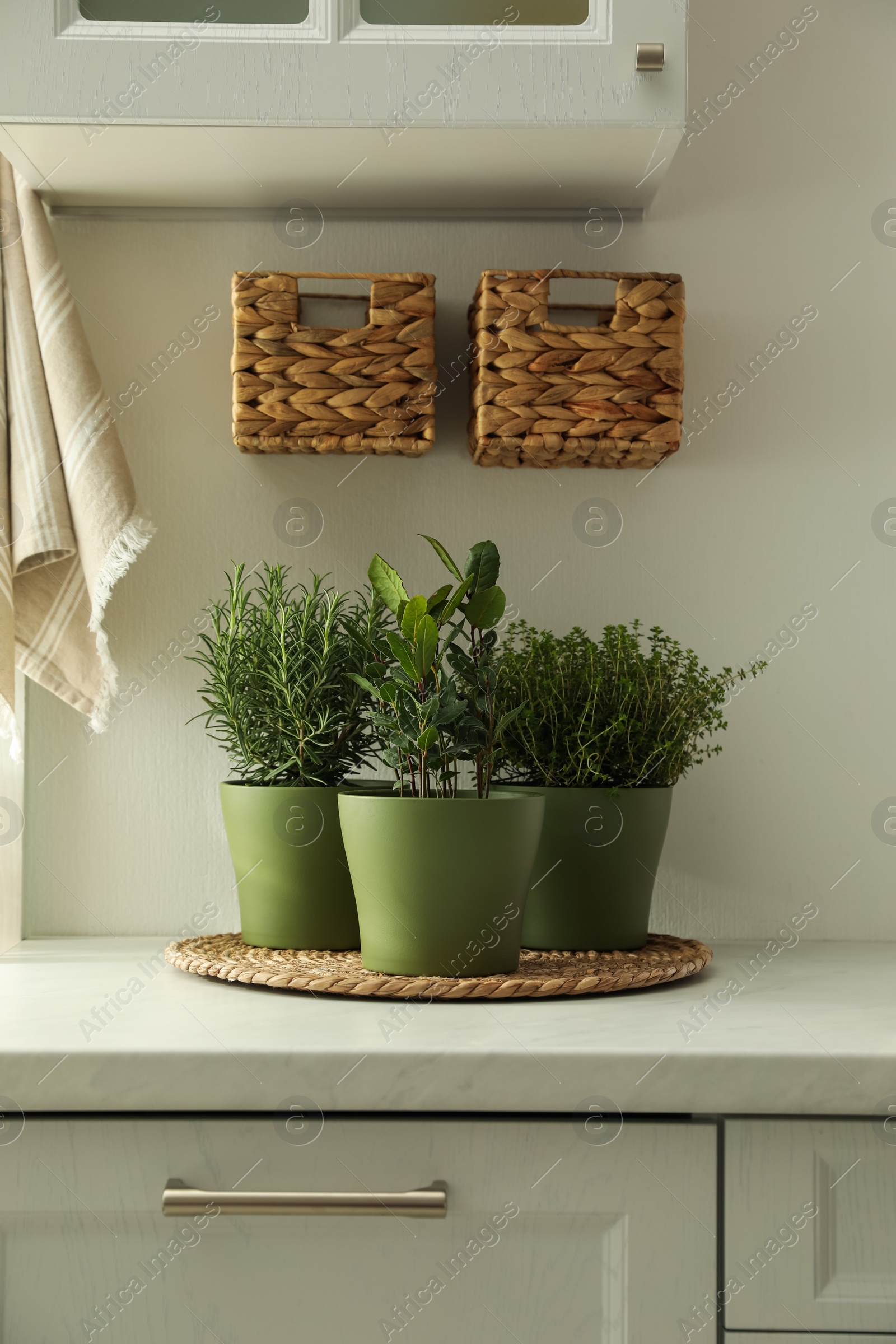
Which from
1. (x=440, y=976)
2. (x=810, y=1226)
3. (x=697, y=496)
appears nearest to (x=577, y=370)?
(x=697, y=496)

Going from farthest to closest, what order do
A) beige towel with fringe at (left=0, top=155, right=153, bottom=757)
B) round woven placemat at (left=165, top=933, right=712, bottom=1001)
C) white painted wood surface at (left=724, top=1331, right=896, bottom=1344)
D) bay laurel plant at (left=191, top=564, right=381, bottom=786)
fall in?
beige towel with fringe at (left=0, top=155, right=153, bottom=757) → bay laurel plant at (left=191, top=564, right=381, bottom=786) → round woven placemat at (left=165, top=933, right=712, bottom=1001) → white painted wood surface at (left=724, top=1331, right=896, bottom=1344)

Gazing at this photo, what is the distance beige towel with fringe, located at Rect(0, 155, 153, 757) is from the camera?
3.26 feet

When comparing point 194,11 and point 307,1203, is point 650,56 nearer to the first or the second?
point 194,11

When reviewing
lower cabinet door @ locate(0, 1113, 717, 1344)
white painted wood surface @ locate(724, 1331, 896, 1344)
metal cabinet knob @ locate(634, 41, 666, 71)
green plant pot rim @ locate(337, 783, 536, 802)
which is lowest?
white painted wood surface @ locate(724, 1331, 896, 1344)

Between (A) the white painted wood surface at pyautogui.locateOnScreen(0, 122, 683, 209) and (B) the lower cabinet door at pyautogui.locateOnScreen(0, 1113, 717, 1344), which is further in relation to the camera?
(A) the white painted wood surface at pyautogui.locateOnScreen(0, 122, 683, 209)

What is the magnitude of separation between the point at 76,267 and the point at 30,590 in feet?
1.15

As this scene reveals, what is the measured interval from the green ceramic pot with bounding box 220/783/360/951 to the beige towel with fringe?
0.23 metres

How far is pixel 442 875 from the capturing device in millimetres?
786

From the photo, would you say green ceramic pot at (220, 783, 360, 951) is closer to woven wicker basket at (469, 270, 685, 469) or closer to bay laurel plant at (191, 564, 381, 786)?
bay laurel plant at (191, 564, 381, 786)

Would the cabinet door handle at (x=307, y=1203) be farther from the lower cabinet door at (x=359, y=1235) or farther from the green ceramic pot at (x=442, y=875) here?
the green ceramic pot at (x=442, y=875)

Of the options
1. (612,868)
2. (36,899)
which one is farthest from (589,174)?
(36,899)

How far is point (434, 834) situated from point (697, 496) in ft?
1.72

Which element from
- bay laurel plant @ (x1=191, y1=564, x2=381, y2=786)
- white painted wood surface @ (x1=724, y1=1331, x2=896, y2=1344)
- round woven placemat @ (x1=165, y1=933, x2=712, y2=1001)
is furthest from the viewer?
bay laurel plant @ (x1=191, y1=564, x2=381, y2=786)

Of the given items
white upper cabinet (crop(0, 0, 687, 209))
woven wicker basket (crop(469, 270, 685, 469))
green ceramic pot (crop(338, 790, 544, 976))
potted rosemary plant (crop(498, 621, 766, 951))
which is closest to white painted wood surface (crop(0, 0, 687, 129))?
white upper cabinet (crop(0, 0, 687, 209))
